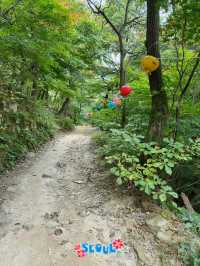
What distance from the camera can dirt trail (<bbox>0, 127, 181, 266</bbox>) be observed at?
2420 millimetres

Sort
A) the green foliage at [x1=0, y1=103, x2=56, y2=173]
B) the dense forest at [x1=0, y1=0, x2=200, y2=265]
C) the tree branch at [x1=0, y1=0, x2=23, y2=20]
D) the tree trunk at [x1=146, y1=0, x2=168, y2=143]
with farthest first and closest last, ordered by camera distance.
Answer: the green foliage at [x1=0, y1=103, x2=56, y2=173] < the tree branch at [x1=0, y1=0, x2=23, y2=20] < the tree trunk at [x1=146, y1=0, x2=168, y2=143] < the dense forest at [x1=0, y1=0, x2=200, y2=265]

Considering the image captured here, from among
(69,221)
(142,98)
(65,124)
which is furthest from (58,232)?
(65,124)

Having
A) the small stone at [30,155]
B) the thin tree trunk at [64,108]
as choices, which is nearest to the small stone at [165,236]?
the small stone at [30,155]

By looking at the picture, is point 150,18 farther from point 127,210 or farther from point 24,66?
point 24,66

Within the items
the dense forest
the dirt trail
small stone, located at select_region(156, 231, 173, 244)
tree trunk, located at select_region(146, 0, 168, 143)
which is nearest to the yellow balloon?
the dense forest

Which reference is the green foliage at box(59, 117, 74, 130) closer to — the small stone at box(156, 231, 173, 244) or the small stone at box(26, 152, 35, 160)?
the small stone at box(26, 152, 35, 160)

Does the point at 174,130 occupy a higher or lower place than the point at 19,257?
higher

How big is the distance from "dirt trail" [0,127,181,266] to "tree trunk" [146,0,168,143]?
41.3 inches

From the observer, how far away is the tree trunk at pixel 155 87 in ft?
11.3

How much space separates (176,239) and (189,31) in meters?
3.17

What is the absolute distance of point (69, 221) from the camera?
9.87 ft

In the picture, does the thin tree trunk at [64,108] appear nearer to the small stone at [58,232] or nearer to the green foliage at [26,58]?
the green foliage at [26,58]

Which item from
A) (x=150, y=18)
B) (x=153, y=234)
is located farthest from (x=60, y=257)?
(x=150, y=18)

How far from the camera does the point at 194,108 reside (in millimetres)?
4523
